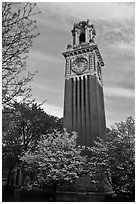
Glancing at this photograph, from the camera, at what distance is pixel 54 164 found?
1608cm

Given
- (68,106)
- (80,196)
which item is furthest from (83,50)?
(80,196)

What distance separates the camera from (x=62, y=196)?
1984cm

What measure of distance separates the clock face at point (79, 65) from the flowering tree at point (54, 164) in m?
13.3

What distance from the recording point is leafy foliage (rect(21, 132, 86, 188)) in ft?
50.9

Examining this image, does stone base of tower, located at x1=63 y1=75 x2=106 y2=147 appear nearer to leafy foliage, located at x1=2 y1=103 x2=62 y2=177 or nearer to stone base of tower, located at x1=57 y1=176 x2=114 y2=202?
leafy foliage, located at x1=2 y1=103 x2=62 y2=177

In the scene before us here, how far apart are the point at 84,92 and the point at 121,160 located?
49.0ft

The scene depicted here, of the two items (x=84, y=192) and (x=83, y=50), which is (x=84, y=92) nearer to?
(x=83, y=50)

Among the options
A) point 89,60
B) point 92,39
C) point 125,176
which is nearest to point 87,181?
point 125,176

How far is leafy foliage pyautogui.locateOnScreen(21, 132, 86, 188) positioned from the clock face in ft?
A: 43.7

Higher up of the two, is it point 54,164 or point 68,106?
point 68,106

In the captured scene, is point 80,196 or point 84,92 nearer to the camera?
point 80,196

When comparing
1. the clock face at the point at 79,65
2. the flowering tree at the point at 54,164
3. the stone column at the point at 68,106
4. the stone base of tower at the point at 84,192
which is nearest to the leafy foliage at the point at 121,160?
the flowering tree at the point at 54,164

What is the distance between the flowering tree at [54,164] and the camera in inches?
610

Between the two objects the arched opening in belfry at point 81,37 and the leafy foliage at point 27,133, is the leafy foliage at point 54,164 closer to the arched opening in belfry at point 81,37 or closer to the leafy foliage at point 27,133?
the leafy foliage at point 27,133
